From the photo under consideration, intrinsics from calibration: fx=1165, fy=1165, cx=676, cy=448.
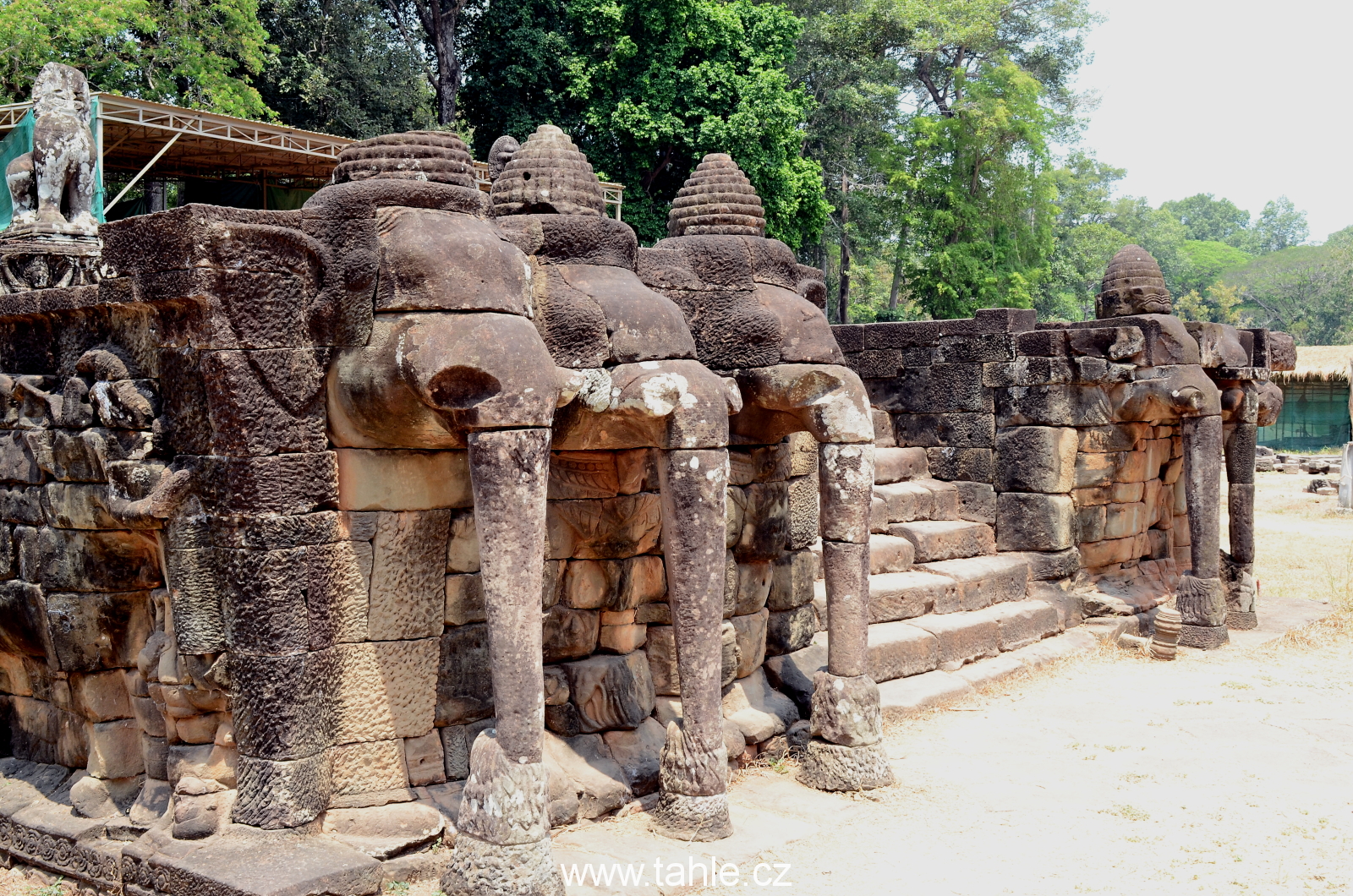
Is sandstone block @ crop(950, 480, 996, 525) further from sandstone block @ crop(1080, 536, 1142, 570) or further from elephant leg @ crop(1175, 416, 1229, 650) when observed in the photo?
elephant leg @ crop(1175, 416, 1229, 650)

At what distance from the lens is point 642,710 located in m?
5.95

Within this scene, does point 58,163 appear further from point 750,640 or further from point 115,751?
point 750,640

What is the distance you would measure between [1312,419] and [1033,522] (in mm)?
27221

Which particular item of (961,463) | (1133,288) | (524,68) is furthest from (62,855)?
(524,68)

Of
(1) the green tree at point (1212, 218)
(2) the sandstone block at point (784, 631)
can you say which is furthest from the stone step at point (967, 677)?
(1) the green tree at point (1212, 218)

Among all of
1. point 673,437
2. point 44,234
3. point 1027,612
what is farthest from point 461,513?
point 1027,612

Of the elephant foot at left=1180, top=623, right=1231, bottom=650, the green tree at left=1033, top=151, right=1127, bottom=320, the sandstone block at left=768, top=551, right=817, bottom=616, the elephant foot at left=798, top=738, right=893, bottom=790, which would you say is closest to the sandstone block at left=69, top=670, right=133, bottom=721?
the elephant foot at left=798, top=738, right=893, bottom=790

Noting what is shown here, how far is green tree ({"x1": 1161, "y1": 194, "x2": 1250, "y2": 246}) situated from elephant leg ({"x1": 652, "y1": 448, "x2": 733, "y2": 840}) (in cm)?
7941

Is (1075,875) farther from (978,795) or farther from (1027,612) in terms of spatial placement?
(1027,612)

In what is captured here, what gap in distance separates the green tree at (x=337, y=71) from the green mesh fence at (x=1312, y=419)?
24.5m

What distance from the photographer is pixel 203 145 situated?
16969mm

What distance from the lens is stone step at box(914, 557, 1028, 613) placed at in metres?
9.12

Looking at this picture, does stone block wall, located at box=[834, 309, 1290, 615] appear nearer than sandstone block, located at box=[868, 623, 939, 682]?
No

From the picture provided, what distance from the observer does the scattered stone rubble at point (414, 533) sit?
450cm
